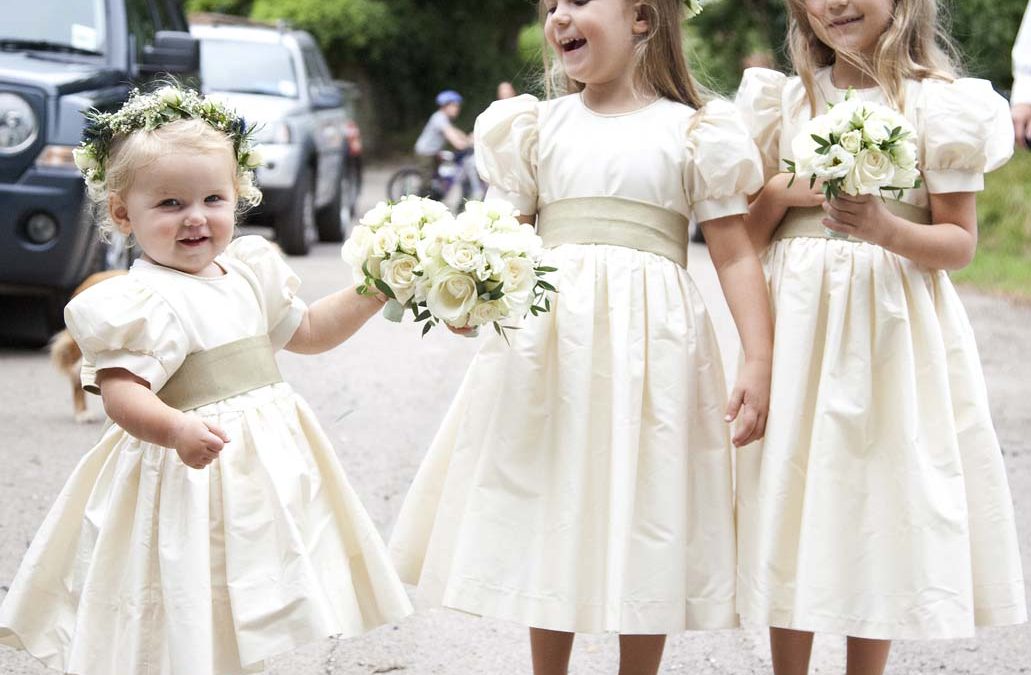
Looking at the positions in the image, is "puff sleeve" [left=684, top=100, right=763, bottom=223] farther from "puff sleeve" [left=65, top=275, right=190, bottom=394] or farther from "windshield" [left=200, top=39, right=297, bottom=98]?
"windshield" [left=200, top=39, right=297, bottom=98]

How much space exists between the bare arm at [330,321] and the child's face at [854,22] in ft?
4.15

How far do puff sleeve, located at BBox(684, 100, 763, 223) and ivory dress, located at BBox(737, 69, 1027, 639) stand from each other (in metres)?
0.23

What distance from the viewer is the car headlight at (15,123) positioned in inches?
310

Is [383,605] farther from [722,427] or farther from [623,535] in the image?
[722,427]

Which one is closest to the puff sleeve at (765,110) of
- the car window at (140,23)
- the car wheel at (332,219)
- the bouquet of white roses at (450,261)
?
the bouquet of white roses at (450,261)

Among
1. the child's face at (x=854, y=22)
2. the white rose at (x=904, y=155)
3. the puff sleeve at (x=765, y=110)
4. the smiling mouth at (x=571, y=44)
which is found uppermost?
the child's face at (x=854, y=22)

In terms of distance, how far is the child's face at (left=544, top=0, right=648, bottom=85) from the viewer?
3559 mm

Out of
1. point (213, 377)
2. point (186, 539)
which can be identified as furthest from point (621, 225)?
point (186, 539)

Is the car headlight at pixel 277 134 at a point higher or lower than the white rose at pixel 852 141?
higher

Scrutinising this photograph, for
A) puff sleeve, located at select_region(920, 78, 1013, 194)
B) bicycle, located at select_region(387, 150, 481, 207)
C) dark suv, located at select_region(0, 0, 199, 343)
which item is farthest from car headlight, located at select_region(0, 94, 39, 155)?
bicycle, located at select_region(387, 150, 481, 207)

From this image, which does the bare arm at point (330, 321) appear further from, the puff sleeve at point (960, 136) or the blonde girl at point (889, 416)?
the puff sleeve at point (960, 136)

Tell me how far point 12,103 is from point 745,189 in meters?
5.43

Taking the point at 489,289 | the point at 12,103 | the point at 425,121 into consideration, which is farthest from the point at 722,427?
the point at 425,121

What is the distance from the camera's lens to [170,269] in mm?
3330
